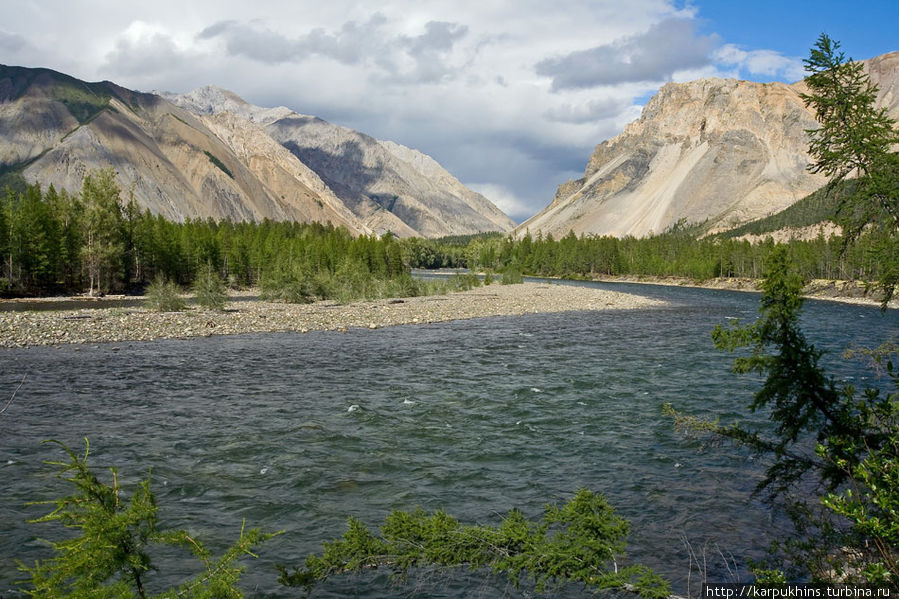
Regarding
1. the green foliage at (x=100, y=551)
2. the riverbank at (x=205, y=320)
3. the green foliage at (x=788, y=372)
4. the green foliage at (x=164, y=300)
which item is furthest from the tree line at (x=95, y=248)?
the green foliage at (x=100, y=551)

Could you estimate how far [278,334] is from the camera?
39.2 metres

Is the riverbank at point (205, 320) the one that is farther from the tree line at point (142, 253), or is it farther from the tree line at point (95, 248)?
the tree line at point (142, 253)

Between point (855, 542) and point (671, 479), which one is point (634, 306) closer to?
point (671, 479)

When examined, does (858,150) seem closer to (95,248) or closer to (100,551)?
(100,551)

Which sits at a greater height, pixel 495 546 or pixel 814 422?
pixel 814 422

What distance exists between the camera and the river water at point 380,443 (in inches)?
411

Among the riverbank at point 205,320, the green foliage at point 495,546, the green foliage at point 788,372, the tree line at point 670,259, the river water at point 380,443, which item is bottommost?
the river water at point 380,443

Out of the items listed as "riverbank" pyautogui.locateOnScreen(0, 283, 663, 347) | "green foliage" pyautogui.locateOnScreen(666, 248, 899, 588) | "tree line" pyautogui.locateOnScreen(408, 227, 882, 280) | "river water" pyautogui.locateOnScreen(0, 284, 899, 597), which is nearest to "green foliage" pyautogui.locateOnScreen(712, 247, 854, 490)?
"green foliage" pyautogui.locateOnScreen(666, 248, 899, 588)

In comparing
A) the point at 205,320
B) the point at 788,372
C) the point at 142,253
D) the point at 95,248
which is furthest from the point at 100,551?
the point at 142,253

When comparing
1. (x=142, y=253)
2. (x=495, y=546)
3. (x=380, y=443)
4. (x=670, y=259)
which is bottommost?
(x=380, y=443)

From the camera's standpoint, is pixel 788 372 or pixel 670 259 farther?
pixel 670 259

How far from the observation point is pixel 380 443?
15914 millimetres

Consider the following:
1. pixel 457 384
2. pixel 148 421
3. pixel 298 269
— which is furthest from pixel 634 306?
pixel 148 421

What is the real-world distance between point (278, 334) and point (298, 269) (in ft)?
101
